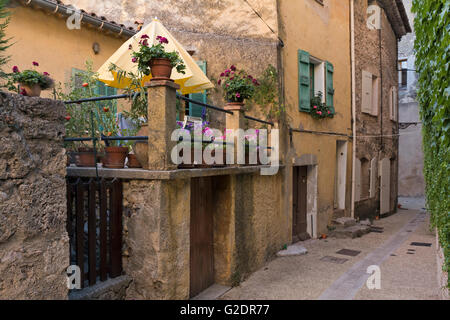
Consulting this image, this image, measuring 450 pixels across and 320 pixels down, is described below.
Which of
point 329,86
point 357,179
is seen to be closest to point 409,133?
point 357,179

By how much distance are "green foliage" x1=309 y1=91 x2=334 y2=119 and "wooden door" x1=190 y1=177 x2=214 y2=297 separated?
14.3 ft

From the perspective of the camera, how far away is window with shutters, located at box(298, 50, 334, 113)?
8.48 meters

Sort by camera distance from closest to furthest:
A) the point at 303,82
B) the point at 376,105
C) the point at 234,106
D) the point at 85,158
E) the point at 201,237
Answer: the point at 85,158 < the point at 201,237 < the point at 234,106 < the point at 303,82 < the point at 376,105

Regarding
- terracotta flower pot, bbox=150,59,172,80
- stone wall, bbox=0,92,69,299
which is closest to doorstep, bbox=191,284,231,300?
stone wall, bbox=0,92,69,299

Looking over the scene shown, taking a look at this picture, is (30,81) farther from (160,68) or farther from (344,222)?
(344,222)

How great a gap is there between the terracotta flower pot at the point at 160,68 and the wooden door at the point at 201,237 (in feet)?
5.46

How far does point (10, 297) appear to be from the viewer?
2.12m

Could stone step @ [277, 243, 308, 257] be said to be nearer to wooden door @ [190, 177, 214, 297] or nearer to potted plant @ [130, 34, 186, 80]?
wooden door @ [190, 177, 214, 297]

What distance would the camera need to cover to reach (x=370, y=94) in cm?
1216

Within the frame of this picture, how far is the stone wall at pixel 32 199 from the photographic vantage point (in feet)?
6.88

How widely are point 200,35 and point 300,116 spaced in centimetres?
294

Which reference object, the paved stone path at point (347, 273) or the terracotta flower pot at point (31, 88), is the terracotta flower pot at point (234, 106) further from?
the terracotta flower pot at point (31, 88)

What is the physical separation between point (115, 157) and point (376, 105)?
36.2 feet
